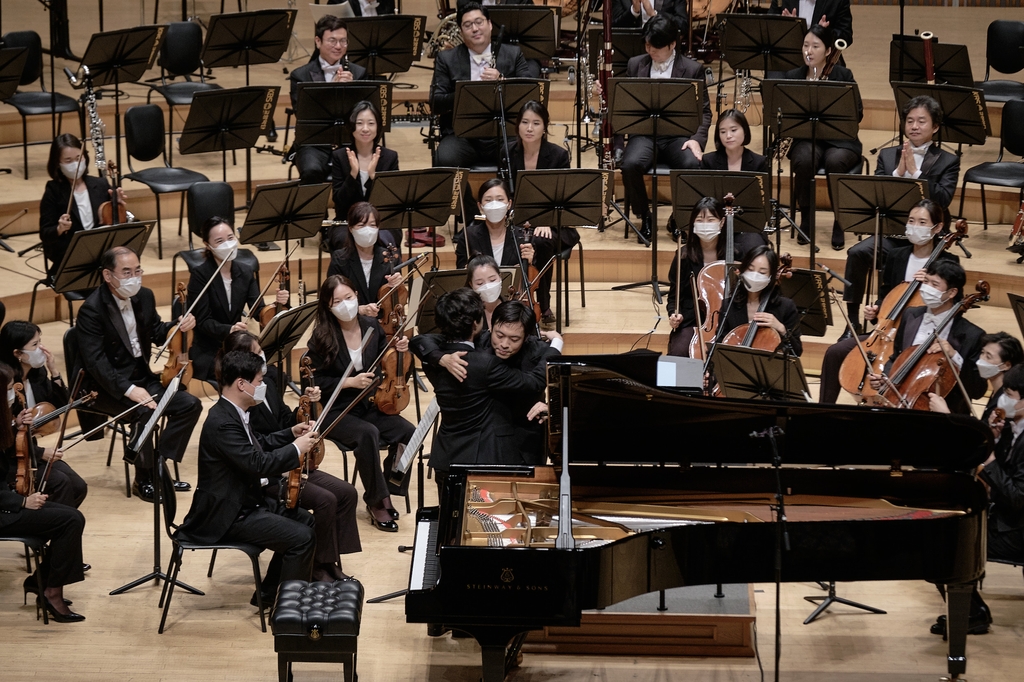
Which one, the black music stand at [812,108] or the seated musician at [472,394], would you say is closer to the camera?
the seated musician at [472,394]

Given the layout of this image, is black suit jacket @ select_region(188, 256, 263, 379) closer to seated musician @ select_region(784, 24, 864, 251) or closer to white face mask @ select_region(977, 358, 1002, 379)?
white face mask @ select_region(977, 358, 1002, 379)

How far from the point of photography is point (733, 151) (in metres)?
6.98

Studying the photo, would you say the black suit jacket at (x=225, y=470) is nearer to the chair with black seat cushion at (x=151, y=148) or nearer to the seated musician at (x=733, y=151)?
the chair with black seat cushion at (x=151, y=148)

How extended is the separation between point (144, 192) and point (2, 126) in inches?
57.2

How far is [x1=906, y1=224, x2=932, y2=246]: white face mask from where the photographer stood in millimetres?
5953

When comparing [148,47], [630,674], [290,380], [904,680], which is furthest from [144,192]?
[904,680]

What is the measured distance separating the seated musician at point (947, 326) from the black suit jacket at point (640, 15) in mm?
4072

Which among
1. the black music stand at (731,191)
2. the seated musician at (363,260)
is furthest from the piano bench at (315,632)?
the black music stand at (731,191)

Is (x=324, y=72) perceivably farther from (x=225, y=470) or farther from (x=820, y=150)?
(x=225, y=470)

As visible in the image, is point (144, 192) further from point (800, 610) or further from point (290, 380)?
point (800, 610)

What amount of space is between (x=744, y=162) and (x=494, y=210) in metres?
1.52

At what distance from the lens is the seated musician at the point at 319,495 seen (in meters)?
4.83

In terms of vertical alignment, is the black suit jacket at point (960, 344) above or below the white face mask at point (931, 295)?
below

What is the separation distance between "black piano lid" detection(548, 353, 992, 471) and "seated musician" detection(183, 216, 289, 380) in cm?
231
